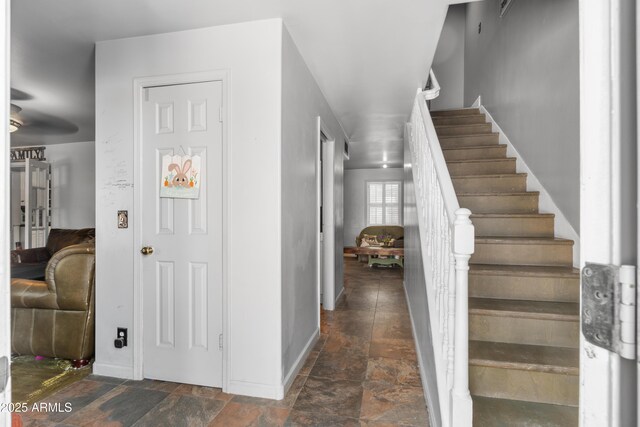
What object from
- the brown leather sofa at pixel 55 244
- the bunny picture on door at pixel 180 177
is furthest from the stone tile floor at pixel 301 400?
the brown leather sofa at pixel 55 244

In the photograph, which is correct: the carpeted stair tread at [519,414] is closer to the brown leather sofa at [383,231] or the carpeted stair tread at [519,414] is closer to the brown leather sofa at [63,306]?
the brown leather sofa at [63,306]

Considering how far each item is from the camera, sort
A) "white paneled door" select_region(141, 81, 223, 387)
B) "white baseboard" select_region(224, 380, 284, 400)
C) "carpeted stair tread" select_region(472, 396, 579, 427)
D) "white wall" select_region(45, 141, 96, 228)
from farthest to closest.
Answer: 1. "white wall" select_region(45, 141, 96, 228)
2. "white paneled door" select_region(141, 81, 223, 387)
3. "white baseboard" select_region(224, 380, 284, 400)
4. "carpeted stair tread" select_region(472, 396, 579, 427)

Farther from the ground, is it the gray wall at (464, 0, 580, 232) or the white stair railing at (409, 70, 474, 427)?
the gray wall at (464, 0, 580, 232)

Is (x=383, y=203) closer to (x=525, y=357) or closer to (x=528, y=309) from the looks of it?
(x=528, y=309)

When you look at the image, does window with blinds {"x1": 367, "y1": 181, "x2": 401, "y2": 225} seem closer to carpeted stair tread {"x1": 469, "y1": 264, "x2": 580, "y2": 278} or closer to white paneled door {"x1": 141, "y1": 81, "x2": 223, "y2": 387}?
carpeted stair tread {"x1": 469, "y1": 264, "x2": 580, "y2": 278}

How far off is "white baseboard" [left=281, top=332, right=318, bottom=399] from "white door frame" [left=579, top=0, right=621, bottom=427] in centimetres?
194

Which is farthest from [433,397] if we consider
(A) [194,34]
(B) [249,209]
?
(A) [194,34]

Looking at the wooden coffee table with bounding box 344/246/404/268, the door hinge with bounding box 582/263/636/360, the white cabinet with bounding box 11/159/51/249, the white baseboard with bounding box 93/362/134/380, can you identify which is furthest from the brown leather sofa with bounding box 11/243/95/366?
the wooden coffee table with bounding box 344/246/404/268

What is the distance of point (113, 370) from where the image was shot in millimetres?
2244

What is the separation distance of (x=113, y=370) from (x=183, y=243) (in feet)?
3.48

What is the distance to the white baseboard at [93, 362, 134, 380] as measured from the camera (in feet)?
7.28

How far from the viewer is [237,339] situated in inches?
80.2

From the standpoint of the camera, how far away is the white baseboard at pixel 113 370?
7.28 feet

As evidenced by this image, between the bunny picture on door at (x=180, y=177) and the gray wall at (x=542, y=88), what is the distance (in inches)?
95.9
